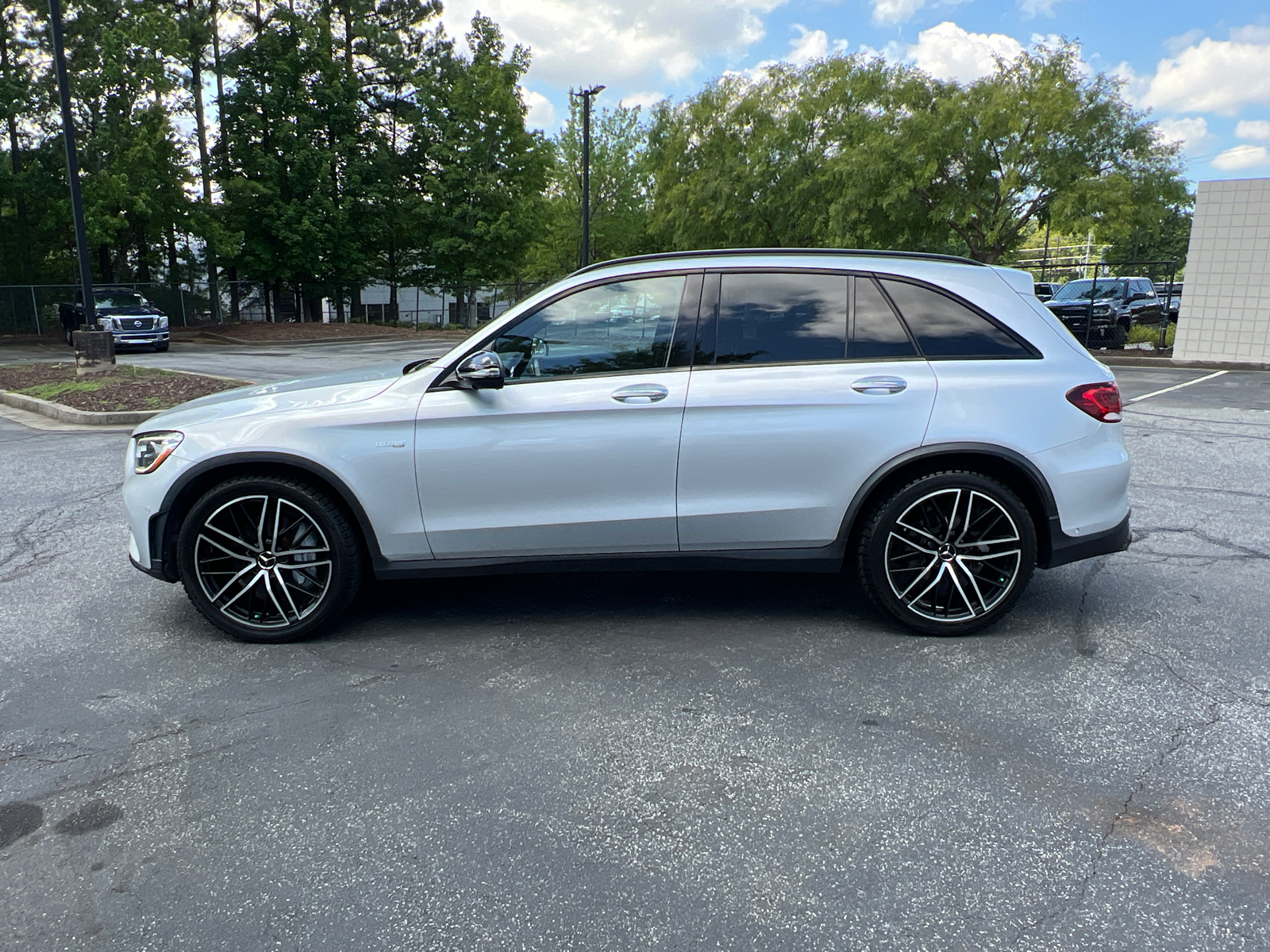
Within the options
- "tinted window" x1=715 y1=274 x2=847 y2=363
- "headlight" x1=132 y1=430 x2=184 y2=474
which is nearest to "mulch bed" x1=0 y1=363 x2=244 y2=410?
"headlight" x1=132 y1=430 x2=184 y2=474

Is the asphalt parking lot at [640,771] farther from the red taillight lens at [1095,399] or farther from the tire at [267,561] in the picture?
the red taillight lens at [1095,399]

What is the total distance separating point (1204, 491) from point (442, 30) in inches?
1454

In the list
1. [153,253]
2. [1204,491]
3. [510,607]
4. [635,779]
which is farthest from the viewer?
[153,253]

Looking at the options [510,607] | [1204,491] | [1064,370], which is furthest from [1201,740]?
[1204,491]

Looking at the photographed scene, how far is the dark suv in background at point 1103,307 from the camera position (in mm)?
22438

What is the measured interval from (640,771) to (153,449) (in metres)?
2.71

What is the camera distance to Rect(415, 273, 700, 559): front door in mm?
4059

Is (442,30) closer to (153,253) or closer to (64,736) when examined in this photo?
(153,253)

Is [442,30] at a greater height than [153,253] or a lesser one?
greater

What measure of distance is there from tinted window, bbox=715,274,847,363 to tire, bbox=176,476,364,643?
6.38 ft

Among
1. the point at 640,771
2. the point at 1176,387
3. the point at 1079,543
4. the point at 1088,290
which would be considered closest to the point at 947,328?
the point at 1079,543

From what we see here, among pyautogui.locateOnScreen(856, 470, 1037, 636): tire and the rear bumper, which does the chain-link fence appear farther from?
the rear bumper

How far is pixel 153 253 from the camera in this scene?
1331 inches

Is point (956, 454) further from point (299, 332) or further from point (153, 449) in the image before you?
point (299, 332)
